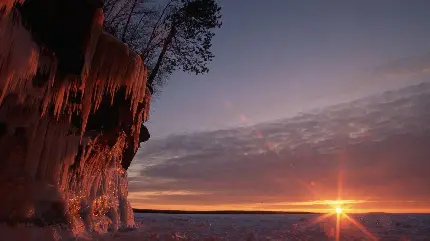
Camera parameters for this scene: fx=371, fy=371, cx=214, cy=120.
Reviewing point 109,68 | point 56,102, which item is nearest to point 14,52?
point 56,102

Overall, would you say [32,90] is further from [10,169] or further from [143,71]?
[143,71]

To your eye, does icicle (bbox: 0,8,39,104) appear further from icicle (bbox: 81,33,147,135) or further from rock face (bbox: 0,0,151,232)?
icicle (bbox: 81,33,147,135)

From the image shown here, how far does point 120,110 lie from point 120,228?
621 cm

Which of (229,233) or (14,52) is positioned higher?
(14,52)

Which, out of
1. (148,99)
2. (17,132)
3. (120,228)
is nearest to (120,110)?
(148,99)

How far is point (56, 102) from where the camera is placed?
7633 millimetres

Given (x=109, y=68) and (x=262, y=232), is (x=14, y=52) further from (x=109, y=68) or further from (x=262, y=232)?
(x=262, y=232)

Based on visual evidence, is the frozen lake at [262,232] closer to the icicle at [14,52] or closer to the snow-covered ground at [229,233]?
the snow-covered ground at [229,233]

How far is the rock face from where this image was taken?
614 centimetres

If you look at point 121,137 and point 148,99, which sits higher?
point 148,99

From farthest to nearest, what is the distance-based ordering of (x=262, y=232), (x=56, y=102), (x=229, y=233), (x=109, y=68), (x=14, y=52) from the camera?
(x=262, y=232)
(x=229, y=233)
(x=109, y=68)
(x=56, y=102)
(x=14, y=52)

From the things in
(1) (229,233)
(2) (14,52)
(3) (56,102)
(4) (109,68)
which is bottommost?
(1) (229,233)

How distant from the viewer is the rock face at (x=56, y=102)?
6137 mm

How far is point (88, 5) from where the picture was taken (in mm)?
6582
